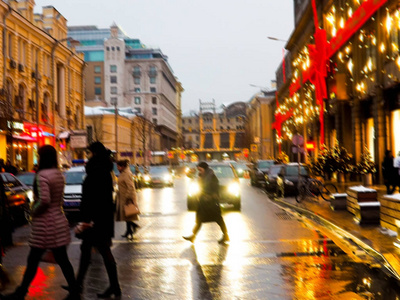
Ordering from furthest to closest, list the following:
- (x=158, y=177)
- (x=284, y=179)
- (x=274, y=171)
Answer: (x=158, y=177)
(x=274, y=171)
(x=284, y=179)

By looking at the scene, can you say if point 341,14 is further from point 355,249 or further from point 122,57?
point 122,57

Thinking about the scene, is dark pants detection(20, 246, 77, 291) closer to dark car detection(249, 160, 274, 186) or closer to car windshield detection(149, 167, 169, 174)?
dark car detection(249, 160, 274, 186)

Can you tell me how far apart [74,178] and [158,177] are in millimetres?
22315

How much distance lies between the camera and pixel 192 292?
771 centimetres

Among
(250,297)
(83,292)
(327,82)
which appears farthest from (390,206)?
(327,82)

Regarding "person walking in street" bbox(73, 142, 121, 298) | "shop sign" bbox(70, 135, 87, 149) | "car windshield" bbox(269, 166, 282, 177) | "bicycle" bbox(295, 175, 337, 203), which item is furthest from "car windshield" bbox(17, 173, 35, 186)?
"shop sign" bbox(70, 135, 87, 149)

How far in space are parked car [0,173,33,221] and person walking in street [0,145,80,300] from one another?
9.57 metres

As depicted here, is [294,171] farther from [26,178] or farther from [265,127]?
[265,127]

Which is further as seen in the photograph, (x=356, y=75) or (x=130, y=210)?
(x=356, y=75)

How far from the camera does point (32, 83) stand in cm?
4900

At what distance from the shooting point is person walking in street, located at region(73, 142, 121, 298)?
7.56 m

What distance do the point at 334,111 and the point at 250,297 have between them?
3807cm

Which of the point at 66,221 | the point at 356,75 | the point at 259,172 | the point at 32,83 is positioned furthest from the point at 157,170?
the point at 66,221

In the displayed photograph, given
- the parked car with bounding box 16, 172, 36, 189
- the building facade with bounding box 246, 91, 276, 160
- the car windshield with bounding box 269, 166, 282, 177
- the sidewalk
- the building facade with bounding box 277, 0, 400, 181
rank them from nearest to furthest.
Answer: the sidewalk < the parked car with bounding box 16, 172, 36, 189 < the building facade with bounding box 277, 0, 400, 181 < the car windshield with bounding box 269, 166, 282, 177 < the building facade with bounding box 246, 91, 276, 160
